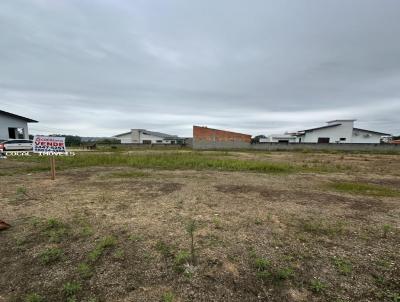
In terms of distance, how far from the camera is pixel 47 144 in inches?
298

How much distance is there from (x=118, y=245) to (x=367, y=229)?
4233mm

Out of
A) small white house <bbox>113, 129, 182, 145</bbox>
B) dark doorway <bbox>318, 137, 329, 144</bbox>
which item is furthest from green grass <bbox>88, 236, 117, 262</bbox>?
small white house <bbox>113, 129, 182, 145</bbox>

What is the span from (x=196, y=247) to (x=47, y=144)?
739cm

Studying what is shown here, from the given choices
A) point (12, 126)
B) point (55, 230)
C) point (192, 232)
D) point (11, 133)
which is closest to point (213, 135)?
point (12, 126)

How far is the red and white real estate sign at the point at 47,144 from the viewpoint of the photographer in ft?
24.5

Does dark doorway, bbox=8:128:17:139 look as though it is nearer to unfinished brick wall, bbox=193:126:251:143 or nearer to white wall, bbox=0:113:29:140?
white wall, bbox=0:113:29:140

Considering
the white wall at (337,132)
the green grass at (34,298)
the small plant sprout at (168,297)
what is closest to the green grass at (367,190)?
the small plant sprout at (168,297)

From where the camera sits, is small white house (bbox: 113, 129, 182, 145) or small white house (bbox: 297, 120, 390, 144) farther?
small white house (bbox: 113, 129, 182, 145)

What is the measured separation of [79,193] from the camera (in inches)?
222

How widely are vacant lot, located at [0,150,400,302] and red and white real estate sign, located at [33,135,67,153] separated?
236 centimetres

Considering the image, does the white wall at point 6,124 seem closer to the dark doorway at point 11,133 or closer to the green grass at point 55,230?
the dark doorway at point 11,133

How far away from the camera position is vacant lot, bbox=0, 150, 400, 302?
7.16ft

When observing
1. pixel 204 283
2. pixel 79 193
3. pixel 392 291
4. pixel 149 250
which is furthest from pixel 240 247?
pixel 79 193

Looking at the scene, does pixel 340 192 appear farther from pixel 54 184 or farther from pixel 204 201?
pixel 54 184
